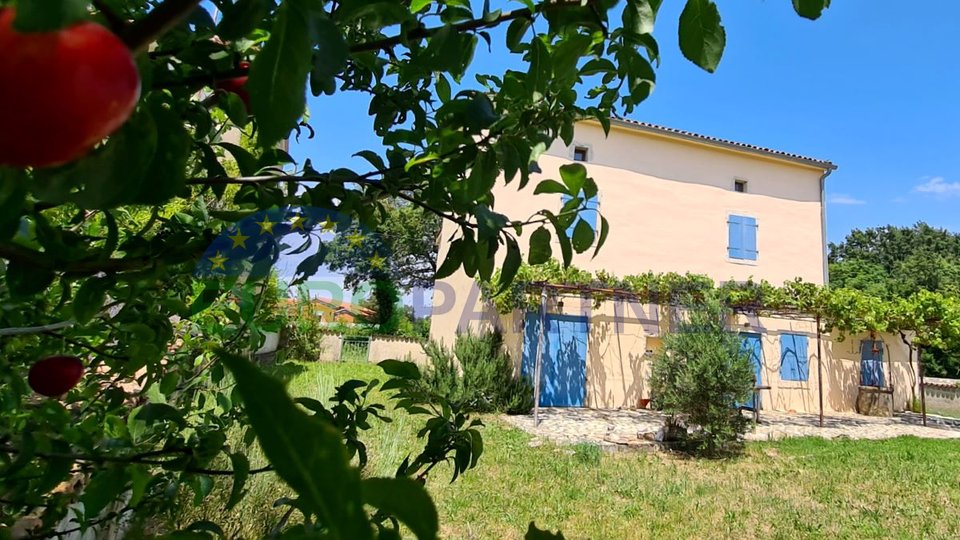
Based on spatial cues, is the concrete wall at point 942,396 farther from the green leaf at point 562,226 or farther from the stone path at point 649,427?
the green leaf at point 562,226

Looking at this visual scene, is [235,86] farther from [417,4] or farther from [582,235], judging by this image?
[582,235]

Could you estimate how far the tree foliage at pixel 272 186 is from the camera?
0.28 meters

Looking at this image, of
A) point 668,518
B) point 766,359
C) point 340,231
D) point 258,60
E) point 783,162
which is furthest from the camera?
point 783,162

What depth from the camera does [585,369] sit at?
933 centimetres

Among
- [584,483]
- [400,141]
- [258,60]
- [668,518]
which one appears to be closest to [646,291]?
[584,483]

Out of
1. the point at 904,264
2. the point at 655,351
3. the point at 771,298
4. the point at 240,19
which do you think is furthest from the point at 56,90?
the point at 904,264

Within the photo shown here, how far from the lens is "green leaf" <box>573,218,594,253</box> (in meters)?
0.84

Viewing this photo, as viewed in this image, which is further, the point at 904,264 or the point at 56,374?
the point at 904,264

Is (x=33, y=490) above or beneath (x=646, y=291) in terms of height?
beneath

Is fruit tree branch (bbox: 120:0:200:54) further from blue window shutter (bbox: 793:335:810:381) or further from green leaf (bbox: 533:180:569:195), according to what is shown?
blue window shutter (bbox: 793:335:810:381)

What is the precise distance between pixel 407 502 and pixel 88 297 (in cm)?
62

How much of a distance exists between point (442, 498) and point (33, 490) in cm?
386

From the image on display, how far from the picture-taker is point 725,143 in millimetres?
10359

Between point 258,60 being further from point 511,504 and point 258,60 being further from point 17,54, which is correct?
point 511,504
